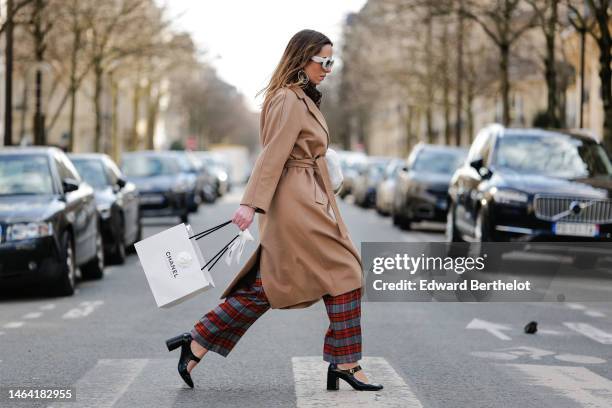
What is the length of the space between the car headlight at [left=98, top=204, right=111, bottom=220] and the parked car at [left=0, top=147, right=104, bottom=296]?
6.39 feet

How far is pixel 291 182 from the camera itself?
23.2 feet

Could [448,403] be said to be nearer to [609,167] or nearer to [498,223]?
[498,223]

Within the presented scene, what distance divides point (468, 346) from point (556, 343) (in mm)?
761

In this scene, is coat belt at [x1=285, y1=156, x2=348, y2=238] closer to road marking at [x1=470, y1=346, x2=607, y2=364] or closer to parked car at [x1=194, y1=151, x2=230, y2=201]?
road marking at [x1=470, y1=346, x2=607, y2=364]

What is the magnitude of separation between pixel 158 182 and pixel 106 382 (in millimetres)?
20436

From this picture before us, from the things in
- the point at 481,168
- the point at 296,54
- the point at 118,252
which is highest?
the point at 296,54

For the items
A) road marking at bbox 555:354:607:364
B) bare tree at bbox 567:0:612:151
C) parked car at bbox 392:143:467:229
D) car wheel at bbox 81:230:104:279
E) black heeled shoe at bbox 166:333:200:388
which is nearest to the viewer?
black heeled shoe at bbox 166:333:200:388

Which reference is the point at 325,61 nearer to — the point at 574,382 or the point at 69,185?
the point at 574,382

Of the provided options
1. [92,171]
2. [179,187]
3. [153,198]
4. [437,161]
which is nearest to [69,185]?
[92,171]

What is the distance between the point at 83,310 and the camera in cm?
1223

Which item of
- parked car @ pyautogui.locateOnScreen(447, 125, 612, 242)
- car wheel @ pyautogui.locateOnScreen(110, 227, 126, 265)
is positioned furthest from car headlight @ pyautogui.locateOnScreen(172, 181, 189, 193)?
parked car @ pyautogui.locateOnScreen(447, 125, 612, 242)

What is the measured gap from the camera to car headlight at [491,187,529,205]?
50.1 feet

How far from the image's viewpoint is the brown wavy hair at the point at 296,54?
706 cm

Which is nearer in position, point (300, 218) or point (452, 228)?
point (300, 218)
